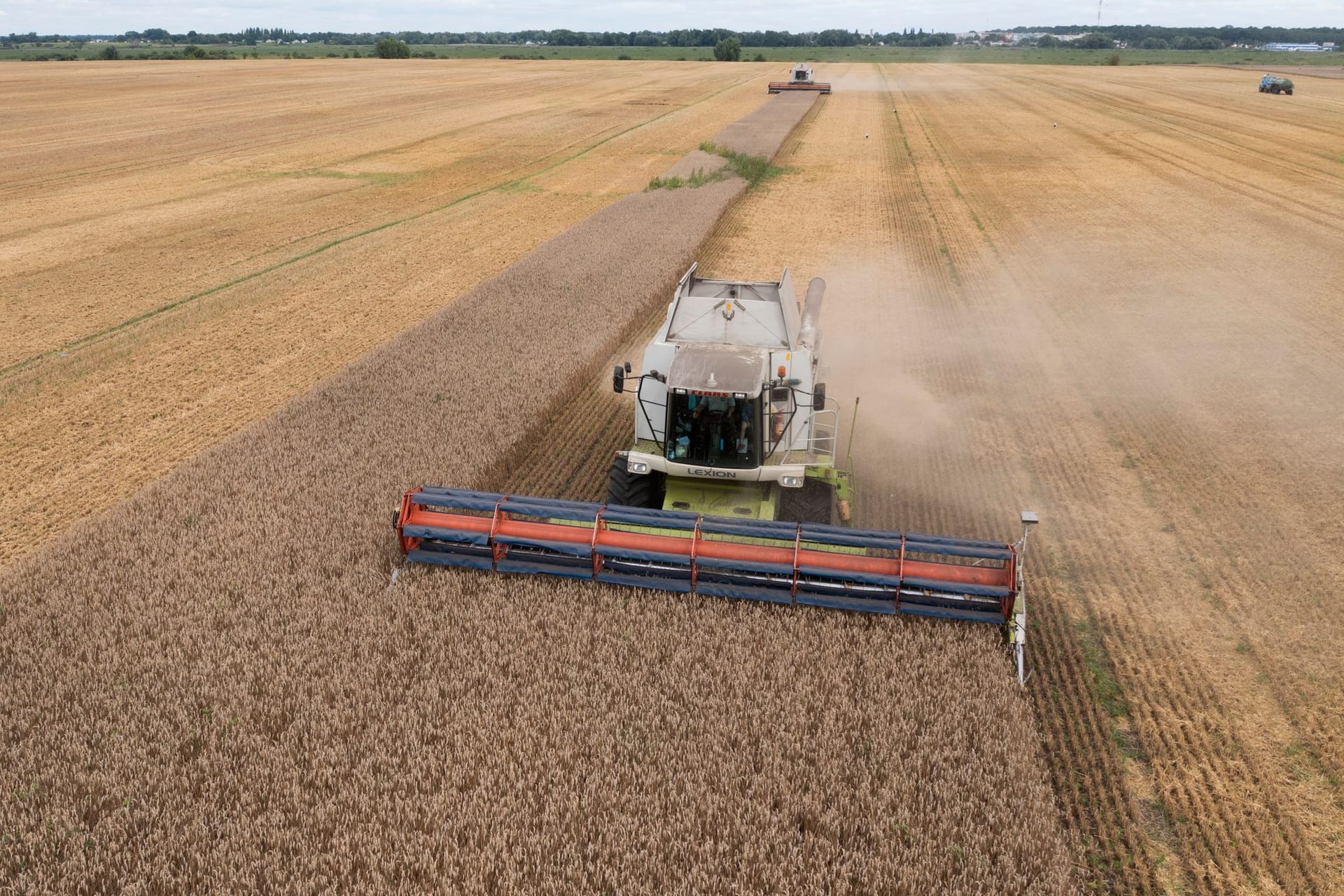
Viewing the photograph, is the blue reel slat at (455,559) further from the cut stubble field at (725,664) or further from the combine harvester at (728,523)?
the cut stubble field at (725,664)

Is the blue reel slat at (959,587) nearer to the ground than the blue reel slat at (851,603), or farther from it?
farther from it

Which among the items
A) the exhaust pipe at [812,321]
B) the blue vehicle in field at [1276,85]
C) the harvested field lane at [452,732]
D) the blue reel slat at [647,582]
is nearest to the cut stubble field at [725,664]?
the harvested field lane at [452,732]

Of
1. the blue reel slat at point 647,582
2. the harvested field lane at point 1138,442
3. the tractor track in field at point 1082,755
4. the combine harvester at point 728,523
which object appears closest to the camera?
the tractor track in field at point 1082,755

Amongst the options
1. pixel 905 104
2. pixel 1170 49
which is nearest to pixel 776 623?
pixel 905 104

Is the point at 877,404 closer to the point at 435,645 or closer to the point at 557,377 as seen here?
the point at 557,377

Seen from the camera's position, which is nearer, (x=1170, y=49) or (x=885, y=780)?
(x=885, y=780)

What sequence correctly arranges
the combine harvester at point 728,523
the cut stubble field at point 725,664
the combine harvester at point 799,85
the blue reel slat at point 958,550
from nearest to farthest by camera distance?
1. the cut stubble field at point 725,664
2. the blue reel slat at point 958,550
3. the combine harvester at point 728,523
4. the combine harvester at point 799,85

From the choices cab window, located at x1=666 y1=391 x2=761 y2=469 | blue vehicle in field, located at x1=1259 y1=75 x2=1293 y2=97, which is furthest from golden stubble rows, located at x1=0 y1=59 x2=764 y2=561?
blue vehicle in field, located at x1=1259 y1=75 x2=1293 y2=97
